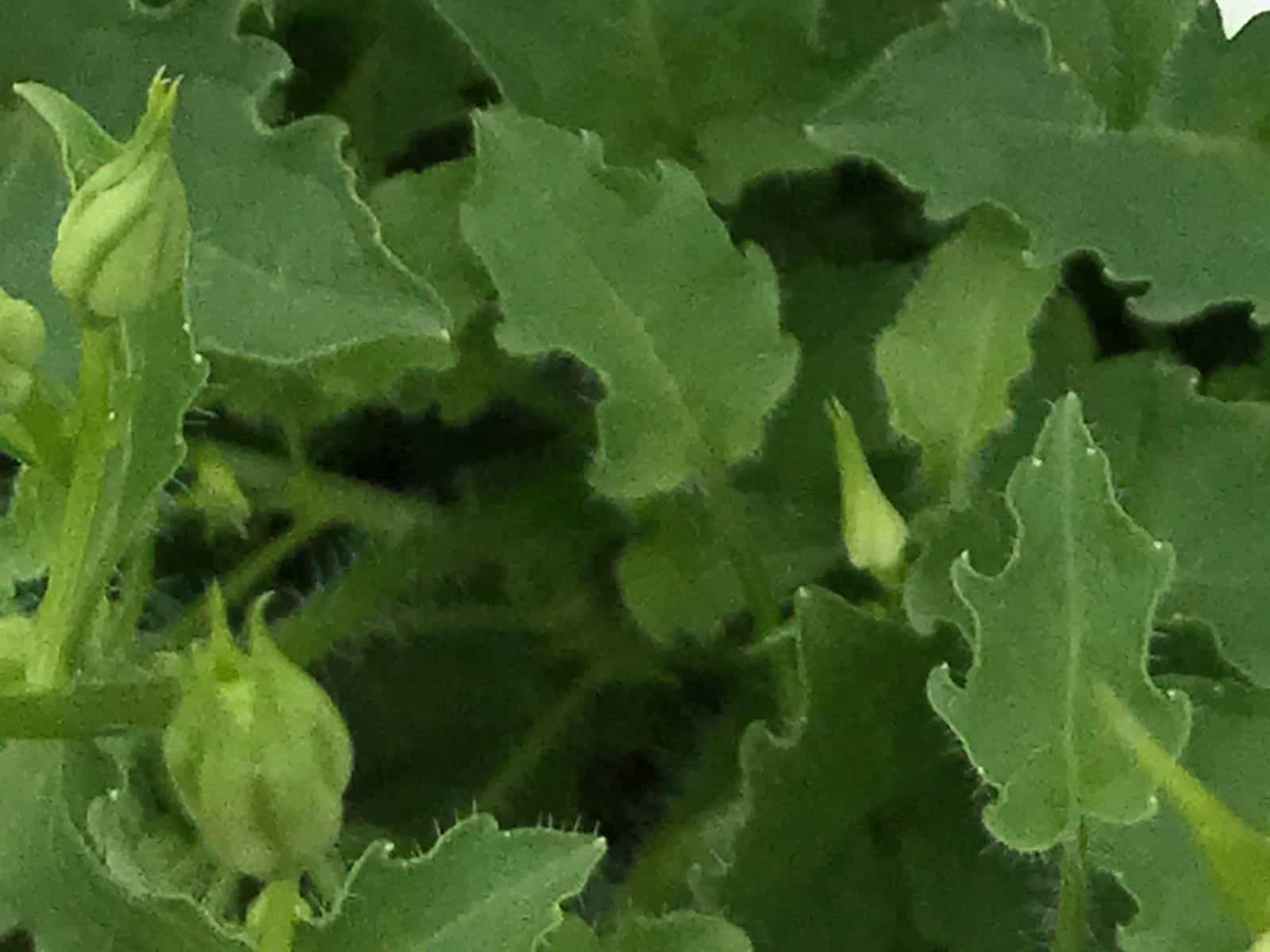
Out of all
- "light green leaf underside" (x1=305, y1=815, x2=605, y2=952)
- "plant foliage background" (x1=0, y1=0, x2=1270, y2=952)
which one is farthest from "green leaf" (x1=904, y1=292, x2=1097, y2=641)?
"light green leaf underside" (x1=305, y1=815, x2=605, y2=952)

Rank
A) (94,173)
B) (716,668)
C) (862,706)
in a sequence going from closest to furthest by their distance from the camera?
1. (94,173)
2. (862,706)
3. (716,668)

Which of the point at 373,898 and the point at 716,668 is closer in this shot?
the point at 373,898

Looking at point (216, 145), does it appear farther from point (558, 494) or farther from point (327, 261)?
point (558, 494)

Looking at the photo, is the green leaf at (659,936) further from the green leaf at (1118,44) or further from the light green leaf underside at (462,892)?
the green leaf at (1118,44)

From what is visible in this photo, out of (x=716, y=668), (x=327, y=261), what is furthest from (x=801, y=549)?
(x=327, y=261)

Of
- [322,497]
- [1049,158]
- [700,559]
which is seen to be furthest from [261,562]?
[1049,158]

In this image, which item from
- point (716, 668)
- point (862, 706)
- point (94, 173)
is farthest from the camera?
point (716, 668)

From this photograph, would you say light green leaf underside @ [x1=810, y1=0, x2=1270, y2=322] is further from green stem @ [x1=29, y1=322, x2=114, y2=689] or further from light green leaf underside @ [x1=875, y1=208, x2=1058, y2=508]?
green stem @ [x1=29, y1=322, x2=114, y2=689]
